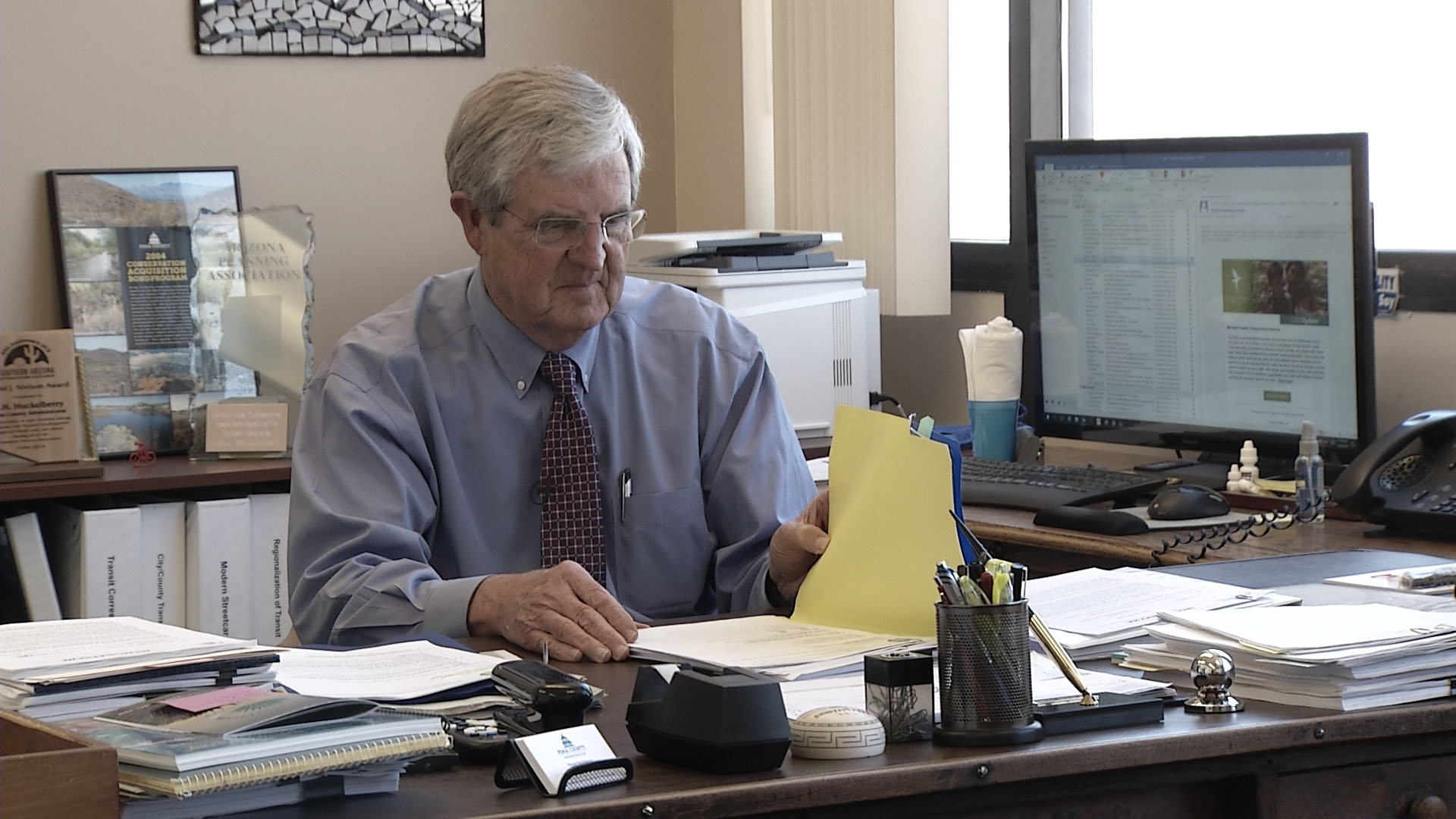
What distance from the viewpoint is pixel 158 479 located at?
305cm

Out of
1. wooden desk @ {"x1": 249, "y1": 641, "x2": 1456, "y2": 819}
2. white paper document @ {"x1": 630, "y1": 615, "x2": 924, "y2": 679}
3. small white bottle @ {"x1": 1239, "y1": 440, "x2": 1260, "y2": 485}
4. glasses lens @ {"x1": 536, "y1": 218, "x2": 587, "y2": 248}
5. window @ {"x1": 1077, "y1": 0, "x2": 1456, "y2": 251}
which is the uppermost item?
window @ {"x1": 1077, "y1": 0, "x2": 1456, "y2": 251}

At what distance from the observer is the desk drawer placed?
51.1 inches

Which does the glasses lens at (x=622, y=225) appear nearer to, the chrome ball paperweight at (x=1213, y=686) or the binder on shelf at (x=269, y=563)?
the chrome ball paperweight at (x=1213, y=686)

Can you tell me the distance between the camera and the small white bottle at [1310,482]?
2.25m

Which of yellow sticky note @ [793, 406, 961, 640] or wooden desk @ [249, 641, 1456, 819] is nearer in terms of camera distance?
wooden desk @ [249, 641, 1456, 819]

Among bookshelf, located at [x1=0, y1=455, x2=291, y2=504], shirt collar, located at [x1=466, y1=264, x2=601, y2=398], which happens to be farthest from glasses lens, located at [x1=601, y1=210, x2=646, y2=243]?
bookshelf, located at [x1=0, y1=455, x2=291, y2=504]

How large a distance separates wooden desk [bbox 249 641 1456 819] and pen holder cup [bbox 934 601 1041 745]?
0.02 m

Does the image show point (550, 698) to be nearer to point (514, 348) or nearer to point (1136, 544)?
point (514, 348)

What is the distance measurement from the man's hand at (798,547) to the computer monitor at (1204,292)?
89cm

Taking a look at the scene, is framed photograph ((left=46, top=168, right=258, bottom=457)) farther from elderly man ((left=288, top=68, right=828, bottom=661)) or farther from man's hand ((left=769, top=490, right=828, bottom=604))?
man's hand ((left=769, top=490, right=828, bottom=604))

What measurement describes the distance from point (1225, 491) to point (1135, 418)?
10.3 inches

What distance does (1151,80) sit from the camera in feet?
10.4

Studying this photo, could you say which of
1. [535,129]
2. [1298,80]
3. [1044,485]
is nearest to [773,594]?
[535,129]

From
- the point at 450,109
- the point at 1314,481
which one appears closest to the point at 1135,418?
the point at 1314,481
